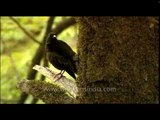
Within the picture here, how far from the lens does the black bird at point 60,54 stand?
2.50 meters

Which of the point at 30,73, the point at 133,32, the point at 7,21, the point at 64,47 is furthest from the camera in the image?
the point at 7,21

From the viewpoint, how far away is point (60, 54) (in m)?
2.54

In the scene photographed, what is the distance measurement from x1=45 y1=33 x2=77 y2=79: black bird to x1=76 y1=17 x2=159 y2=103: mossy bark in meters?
0.19

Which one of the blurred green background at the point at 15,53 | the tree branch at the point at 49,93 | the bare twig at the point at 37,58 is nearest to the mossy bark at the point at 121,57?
the tree branch at the point at 49,93

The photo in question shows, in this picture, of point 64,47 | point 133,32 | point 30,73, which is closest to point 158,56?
point 133,32

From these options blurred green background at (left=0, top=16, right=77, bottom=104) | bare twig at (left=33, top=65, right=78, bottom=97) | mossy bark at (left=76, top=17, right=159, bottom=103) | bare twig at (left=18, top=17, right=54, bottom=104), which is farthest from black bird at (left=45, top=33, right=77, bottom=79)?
blurred green background at (left=0, top=16, right=77, bottom=104)

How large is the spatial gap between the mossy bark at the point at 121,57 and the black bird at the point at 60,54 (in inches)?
7.5

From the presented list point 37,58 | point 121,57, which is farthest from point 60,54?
point 37,58

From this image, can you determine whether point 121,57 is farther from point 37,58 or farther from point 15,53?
point 15,53

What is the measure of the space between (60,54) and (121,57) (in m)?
0.42

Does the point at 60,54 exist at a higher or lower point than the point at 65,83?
higher
